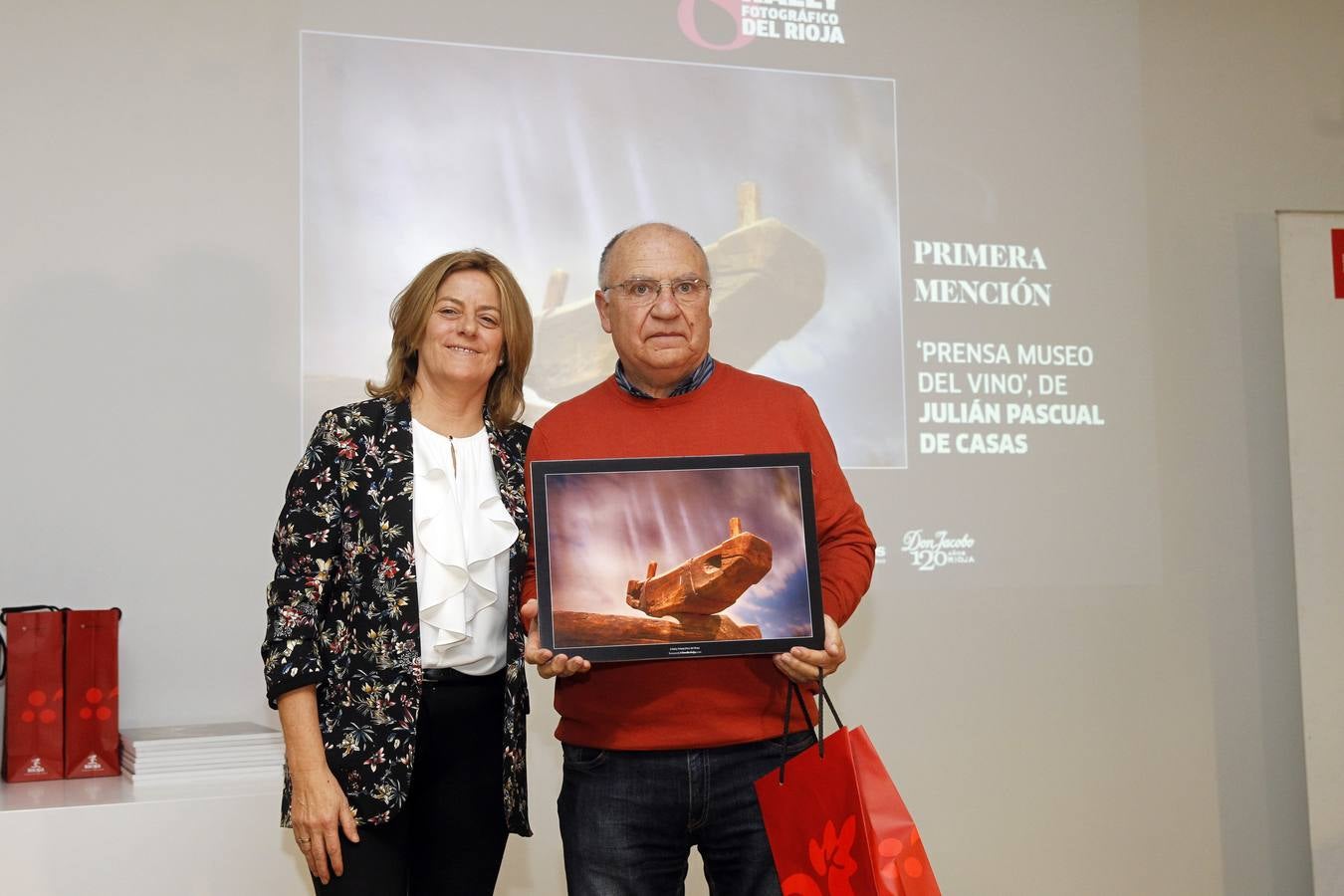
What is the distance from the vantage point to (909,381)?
3.52m

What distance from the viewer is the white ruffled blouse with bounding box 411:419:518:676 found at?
1.79 meters

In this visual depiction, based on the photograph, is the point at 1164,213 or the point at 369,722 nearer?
the point at 369,722

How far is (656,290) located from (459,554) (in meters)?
0.51

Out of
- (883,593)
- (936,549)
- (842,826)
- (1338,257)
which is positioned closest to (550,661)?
(842,826)

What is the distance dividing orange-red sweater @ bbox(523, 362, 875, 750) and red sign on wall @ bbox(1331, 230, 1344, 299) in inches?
97.9

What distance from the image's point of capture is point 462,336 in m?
1.91

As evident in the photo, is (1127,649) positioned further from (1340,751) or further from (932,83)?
(932,83)

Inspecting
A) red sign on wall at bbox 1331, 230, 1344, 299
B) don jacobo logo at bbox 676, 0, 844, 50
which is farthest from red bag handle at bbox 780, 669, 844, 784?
red sign on wall at bbox 1331, 230, 1344, 299

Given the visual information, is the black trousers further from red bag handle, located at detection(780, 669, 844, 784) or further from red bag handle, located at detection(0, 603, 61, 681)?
red bag handle, located at detection(0, 603, 61, 681)

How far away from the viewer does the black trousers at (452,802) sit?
70.7 inches

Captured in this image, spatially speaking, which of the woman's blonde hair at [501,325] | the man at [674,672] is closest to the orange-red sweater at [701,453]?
the man at [674,672]

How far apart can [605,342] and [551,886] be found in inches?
57.6

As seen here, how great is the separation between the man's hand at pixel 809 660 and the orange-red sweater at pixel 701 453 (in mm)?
79

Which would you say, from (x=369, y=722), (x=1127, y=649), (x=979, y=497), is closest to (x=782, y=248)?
(x=979, y=497)
